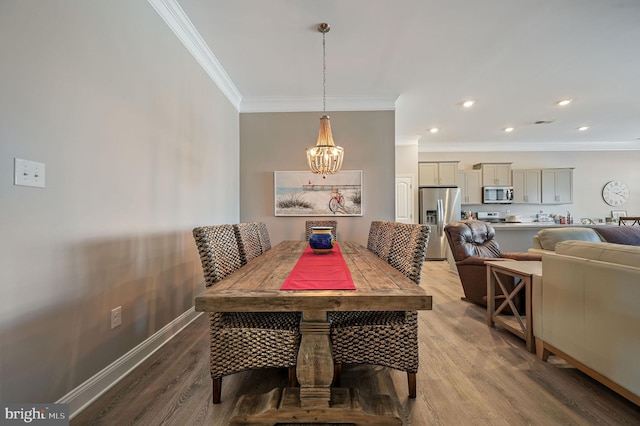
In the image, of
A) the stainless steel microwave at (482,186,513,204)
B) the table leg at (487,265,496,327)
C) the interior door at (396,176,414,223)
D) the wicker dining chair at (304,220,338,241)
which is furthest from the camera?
the stainless steel microwave at (482,186,513,204)

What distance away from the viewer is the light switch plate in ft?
3.55

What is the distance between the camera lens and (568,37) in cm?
242

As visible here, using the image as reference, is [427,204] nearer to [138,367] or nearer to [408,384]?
[408,384]

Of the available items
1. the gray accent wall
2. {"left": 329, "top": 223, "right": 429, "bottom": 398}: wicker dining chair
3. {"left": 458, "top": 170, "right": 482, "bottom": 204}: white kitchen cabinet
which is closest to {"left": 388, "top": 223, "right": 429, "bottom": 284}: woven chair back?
{"left": 329, "top": 223, "right": 429, "bottom": 398}: wicker dining chair

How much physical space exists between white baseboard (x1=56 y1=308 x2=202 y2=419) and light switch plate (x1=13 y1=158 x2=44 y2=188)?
3.43 feet

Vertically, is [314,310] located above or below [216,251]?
below

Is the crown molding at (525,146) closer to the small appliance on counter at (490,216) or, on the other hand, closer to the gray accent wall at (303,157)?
the small appliance on counter at (490,216)

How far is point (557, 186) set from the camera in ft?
19.5

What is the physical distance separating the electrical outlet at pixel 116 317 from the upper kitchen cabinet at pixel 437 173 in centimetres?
569

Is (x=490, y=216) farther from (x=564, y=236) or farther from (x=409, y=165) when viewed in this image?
(x=564, y=236)

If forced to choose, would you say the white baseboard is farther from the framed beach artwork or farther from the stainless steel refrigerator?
the stainless steel refrigerator

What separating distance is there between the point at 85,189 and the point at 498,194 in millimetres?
7127

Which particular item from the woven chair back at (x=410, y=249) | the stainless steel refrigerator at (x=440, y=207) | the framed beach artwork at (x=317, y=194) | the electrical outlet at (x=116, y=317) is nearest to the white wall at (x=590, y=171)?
the stainless steel refrigerator at (x=440, y=207)

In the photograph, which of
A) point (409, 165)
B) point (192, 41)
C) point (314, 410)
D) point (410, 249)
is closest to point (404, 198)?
point (409, 165)
